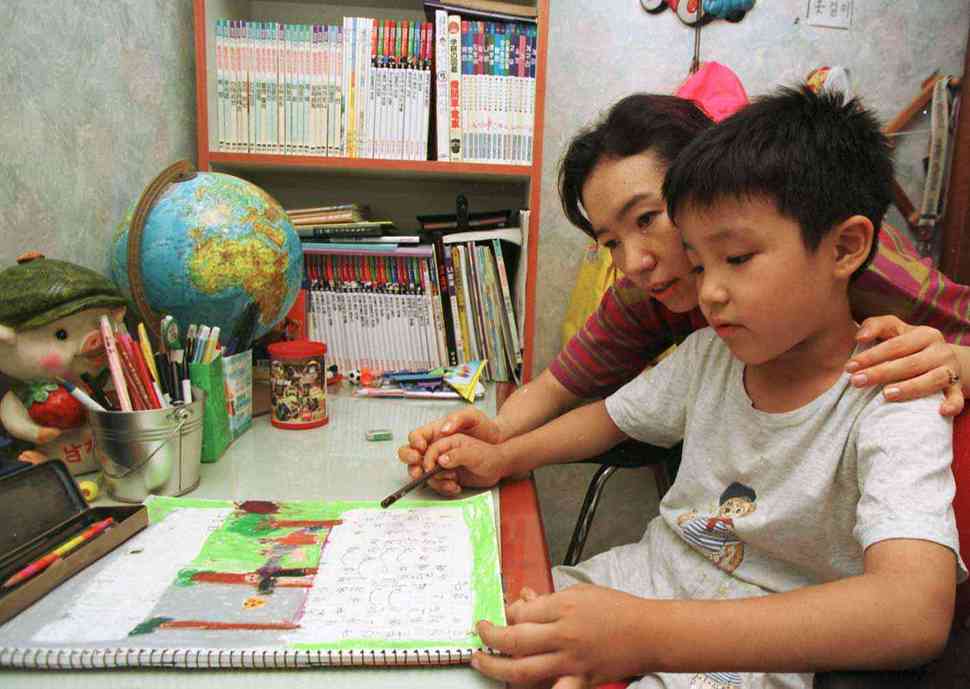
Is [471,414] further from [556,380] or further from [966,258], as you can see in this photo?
[966,258]

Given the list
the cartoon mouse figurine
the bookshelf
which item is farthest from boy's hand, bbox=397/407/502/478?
the bookshelf

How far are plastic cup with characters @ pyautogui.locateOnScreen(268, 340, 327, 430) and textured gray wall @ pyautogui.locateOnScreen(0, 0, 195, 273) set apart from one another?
1.11 feet

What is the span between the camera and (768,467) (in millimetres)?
706

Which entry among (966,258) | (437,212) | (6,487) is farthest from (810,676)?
(966,258)

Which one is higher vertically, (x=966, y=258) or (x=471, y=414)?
(x=966, y=258)

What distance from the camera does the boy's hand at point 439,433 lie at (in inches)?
31.5

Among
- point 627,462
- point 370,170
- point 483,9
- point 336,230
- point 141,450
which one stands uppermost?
point 483,9

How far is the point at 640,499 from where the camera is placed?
72.6 inches

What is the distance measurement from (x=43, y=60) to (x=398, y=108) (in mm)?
636

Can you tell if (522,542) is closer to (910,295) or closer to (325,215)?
(910,295)

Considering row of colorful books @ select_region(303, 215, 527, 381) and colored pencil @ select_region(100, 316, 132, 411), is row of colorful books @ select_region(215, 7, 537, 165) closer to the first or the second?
row of colorful books @ select_region(303, 215, 527, 381)

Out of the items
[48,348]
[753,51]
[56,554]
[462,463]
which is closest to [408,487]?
[462,463]

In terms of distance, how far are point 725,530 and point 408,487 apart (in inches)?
14.6

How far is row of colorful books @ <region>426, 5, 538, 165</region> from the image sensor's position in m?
1.32
